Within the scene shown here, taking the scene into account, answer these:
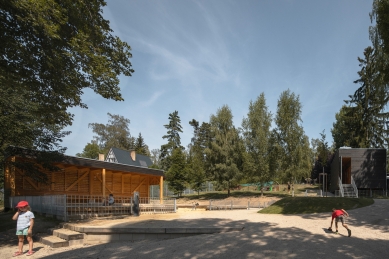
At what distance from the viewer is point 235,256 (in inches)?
271

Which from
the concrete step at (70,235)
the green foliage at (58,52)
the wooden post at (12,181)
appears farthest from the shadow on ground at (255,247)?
the wooden post at (12,181)

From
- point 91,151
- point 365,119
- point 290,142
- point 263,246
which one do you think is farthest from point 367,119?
point 91,151

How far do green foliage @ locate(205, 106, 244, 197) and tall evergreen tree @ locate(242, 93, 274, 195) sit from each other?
1.46m

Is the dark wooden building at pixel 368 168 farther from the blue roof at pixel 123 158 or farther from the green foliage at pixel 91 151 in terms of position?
the green foliage at pixel 91 151

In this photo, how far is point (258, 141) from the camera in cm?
3653

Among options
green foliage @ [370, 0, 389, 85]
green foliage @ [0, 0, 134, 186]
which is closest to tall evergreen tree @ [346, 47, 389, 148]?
green foliage @ [370, 0, 389, 85]

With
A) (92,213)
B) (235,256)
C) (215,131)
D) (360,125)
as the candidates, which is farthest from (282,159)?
(235,256)

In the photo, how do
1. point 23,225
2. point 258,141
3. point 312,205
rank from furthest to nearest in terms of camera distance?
point 258,141 → point 312,205 → point 23,225

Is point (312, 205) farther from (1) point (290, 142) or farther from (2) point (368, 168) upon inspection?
(1) point (290, 142)

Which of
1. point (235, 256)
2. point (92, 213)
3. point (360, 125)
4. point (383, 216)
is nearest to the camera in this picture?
point (235, 256)

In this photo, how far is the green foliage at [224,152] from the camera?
121 feet

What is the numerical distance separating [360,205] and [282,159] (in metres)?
18.2

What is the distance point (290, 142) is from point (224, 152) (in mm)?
8396

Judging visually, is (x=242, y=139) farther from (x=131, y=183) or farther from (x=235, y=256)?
(x=235, y=256)
